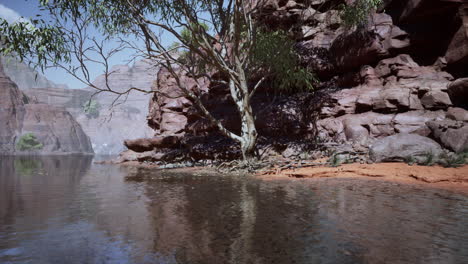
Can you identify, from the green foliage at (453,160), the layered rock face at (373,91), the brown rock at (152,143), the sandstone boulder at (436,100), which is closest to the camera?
the green foliage at (453,160)

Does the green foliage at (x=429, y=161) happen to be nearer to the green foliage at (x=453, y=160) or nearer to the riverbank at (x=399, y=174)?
the green foliage at (x=453, y=160)

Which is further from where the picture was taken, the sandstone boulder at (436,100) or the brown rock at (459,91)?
the sandstone boulder at (436,100)

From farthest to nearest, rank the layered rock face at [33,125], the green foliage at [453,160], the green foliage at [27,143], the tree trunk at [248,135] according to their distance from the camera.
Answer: the layered rock face at [33,125] < the green foliage at [27,143] < the tree trunk at [248,135] < the green foliage at [453,160]

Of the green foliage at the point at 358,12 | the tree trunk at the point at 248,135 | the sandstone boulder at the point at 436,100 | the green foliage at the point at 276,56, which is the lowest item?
the tree trunk at the point at 248,135

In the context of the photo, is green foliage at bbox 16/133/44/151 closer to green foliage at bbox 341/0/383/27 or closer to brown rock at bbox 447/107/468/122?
green foliage at bbox 341/0/383/27

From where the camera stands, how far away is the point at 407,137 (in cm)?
973

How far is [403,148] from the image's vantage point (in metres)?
9.41

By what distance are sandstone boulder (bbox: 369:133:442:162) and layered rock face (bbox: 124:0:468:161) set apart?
0.03m

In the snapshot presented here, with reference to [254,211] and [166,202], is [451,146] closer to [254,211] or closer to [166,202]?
[254,211]

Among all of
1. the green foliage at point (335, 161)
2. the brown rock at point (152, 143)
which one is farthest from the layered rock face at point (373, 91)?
the brown rock at point (152, 143)

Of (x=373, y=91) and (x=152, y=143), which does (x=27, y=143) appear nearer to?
(x=152, y=143)

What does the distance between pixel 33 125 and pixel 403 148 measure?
9251 cm

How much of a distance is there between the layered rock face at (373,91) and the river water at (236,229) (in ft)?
20.7

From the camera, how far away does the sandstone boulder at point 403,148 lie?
9.03 meters
